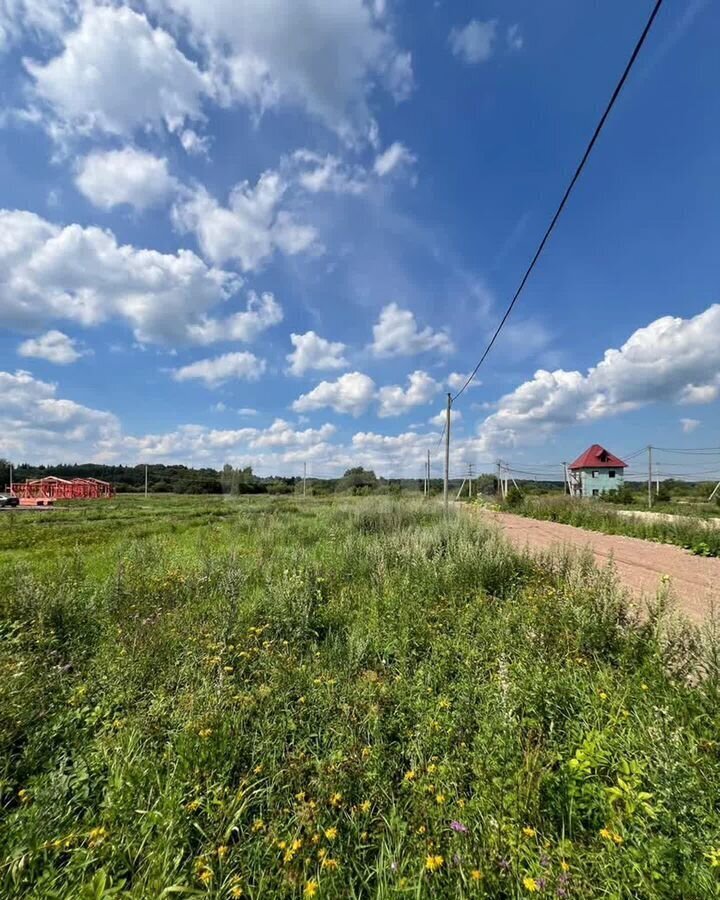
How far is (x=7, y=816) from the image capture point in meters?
2.17

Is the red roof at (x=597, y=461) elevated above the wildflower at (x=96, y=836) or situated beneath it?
elevated above

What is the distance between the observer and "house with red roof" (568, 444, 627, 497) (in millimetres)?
33688

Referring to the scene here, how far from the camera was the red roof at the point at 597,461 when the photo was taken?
3641cm

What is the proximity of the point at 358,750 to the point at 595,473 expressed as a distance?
39079 mm

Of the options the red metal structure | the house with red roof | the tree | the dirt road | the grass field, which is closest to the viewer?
the grass field

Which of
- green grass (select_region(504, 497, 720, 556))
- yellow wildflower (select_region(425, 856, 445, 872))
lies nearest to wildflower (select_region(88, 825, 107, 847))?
yellow wildflower (select_region(425, 856, 445, 872))

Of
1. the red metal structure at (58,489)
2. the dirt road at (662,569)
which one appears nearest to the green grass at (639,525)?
the dirt road at (662,569)

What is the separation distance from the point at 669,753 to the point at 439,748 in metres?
1.26

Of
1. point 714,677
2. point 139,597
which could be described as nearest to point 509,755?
point 714,677

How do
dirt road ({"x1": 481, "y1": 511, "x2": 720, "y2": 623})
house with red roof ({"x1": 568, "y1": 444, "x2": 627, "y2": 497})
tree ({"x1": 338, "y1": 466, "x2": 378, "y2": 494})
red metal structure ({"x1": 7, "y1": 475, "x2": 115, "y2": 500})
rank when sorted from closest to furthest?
dirt road ({"x1": 481, "y1": 511, "x2": 720, "y2": 623}) → house with red roof ({"x1": 568, "y1": 444, "x2": 627, "y2": 497}) → tree ({"x1": 338, "y1": 466, "x2": 378, "y2": 494}) → red metal structure ({"x1": 7, "y1": 475, "x2": 115, "y2": 500})

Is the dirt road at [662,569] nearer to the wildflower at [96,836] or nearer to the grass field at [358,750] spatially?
the grass field at [358,750]

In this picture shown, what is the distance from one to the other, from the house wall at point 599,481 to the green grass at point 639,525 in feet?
47.5

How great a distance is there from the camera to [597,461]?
123 ft

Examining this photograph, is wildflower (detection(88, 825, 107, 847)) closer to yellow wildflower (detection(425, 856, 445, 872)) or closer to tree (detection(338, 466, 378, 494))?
yellow wildflower (detection(425, 856, 445, 872))
